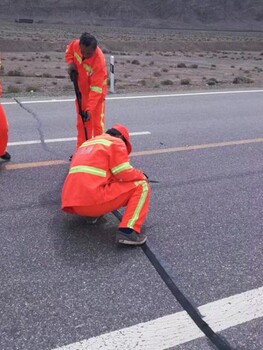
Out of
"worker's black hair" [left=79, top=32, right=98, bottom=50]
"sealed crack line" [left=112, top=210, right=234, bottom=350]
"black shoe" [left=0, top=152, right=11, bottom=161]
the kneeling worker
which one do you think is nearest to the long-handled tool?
"worker's black hair" [left=79, top=32, right=98, bottom=50]

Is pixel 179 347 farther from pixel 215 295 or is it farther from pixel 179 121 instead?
pixel 179 121

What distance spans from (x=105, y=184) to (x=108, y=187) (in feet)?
0.12

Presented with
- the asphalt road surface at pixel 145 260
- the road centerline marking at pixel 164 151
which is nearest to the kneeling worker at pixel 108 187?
the asphalt road surface at pixel 145 260

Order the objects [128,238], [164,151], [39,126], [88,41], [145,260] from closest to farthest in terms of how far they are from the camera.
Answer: [145,260] → [128,238] → [88,41] → [164,151] → [39,126]

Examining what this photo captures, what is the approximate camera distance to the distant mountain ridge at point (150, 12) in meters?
93.4

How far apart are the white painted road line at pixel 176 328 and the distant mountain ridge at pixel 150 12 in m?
94.7

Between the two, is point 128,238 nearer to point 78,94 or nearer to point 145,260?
point 145,260

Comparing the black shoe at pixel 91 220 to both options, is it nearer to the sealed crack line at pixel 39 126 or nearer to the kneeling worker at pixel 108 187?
the kneeling worker at pixel 108 187

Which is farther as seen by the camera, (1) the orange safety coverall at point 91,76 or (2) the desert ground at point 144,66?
(2) the desert ground at point 144,66

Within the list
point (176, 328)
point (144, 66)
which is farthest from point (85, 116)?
point (144, 66)

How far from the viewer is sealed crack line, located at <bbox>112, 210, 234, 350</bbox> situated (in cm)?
276

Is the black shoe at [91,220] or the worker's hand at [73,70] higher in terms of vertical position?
the worker's hand at [73,70]

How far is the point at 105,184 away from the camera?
3.86m

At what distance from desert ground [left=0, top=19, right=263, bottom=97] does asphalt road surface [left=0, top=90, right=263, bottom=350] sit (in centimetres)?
607
